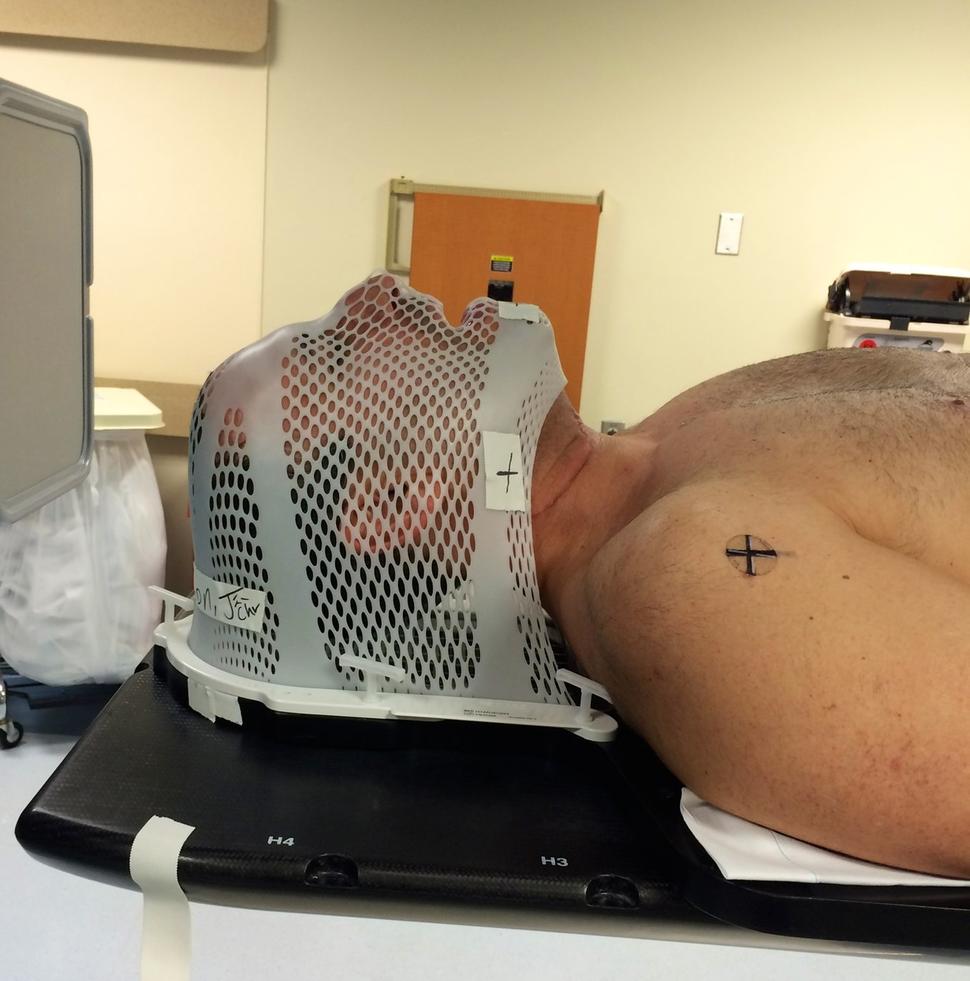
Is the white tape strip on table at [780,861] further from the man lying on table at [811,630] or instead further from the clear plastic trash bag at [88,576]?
the clear plastic trash bag at [88,576]

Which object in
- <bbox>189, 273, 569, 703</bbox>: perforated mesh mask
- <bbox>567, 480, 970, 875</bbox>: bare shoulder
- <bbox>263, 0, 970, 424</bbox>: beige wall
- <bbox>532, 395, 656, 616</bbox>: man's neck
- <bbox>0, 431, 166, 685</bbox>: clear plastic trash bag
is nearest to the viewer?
<bbox>567, 480, 970, 875</bbox>: bare shoulder

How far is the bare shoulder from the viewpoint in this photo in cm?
50

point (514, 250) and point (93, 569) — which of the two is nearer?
point (93, 569)

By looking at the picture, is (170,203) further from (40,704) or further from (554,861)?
(554,861)

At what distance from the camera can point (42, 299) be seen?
596 millimetres

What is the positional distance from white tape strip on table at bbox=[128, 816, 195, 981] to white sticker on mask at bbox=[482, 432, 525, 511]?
0.34 meters

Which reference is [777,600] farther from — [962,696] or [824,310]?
[824,310]

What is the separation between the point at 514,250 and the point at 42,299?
1.57 m


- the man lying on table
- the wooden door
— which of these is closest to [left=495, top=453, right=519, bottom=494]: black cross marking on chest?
the man lying on table

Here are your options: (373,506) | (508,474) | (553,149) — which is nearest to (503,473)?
(508,474)

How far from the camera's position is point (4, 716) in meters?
1.62

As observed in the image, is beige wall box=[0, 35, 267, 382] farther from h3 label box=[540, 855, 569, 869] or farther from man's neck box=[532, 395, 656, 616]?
h3 label box=[540, 855, 569, 869]

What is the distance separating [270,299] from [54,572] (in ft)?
2.89

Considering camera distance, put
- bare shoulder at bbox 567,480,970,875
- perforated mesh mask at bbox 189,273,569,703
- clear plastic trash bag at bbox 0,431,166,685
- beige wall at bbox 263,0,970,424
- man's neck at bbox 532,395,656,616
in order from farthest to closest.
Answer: beige wall at bbox 263,0,970,424, clear plastic trash bag at bbox 0,431,166,685, man's neck at bbox 532,395,656,616, perforated mesh mask at bbox 189,273,569,703, bare shoulder at bbox 567,480,970,875
